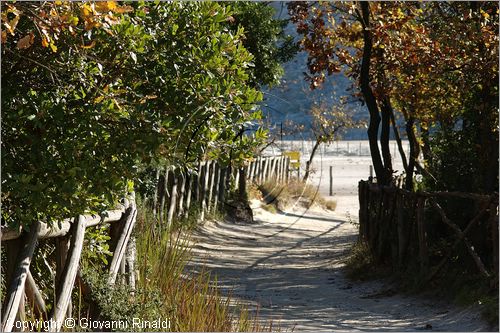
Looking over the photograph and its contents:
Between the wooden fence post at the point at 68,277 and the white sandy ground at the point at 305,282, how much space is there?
282 centimetres

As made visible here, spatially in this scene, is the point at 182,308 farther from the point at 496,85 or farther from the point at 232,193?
the point at 232,193

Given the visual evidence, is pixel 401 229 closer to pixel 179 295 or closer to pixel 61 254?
pixel 179 295

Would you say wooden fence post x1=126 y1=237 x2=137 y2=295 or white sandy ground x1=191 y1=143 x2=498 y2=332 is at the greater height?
wooden fence post x1=126 y1=237 x2=137 y2=295

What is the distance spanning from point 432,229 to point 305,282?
2.11 meters

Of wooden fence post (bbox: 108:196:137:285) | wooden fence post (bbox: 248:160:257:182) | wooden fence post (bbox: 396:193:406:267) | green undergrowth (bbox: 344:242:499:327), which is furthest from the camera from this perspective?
wooden fence post (bbox: 248:160:257:182)

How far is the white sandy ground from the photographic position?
9688mm

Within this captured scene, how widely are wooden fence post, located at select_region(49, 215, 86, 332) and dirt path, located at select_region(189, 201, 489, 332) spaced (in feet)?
10.9

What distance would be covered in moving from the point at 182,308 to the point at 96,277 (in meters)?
0.77

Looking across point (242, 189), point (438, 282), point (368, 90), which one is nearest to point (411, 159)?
point (368, 90)

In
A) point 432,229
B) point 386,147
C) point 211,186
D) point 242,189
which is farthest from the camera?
point 242,189

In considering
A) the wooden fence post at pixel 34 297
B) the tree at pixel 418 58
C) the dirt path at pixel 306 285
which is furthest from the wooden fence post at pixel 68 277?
the tree at pixel 418 58

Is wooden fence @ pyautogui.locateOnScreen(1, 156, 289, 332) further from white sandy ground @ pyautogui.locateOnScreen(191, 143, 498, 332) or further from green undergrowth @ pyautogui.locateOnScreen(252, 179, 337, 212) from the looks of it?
green undergrowth @ pyautogui.locateOnScreen(252, 179, 337, 212)

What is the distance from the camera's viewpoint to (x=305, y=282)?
13070 mm

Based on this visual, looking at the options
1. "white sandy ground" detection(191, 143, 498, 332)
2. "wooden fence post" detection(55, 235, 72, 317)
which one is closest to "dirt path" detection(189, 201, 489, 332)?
"white sandy ground" detection(191, 143, 498, 332)
